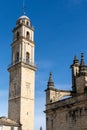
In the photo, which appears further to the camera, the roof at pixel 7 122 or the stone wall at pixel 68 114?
the roof at pixel 7 122

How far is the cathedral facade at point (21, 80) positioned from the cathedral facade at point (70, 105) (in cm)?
1022

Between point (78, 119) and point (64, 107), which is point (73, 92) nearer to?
point (64, 107)

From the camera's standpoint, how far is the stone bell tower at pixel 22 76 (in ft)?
164

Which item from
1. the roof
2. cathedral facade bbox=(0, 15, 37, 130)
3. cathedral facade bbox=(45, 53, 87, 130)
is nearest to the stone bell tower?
cathedral facade bbox=(0, 15, 37, 130)

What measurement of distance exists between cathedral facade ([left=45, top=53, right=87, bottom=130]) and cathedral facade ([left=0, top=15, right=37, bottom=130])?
10224 millimetres

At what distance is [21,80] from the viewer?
51.3 metres

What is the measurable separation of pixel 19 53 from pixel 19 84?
604 centimetres

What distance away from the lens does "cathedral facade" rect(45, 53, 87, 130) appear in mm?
33688

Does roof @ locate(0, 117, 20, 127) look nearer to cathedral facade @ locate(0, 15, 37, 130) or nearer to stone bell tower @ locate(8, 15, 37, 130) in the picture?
cathedral facade @ locate(0, 15, 37, 130)

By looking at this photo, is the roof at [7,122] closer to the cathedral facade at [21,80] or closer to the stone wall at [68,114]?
the cathedral facade at [21,80]

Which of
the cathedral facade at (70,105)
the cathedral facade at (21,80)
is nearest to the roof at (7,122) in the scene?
the cathedral facade at (21,80)

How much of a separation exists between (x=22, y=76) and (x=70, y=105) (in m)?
17.7

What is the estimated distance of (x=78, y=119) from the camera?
34000 millimetres

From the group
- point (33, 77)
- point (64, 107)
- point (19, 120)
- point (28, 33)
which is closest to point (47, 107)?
point (64, 107)
